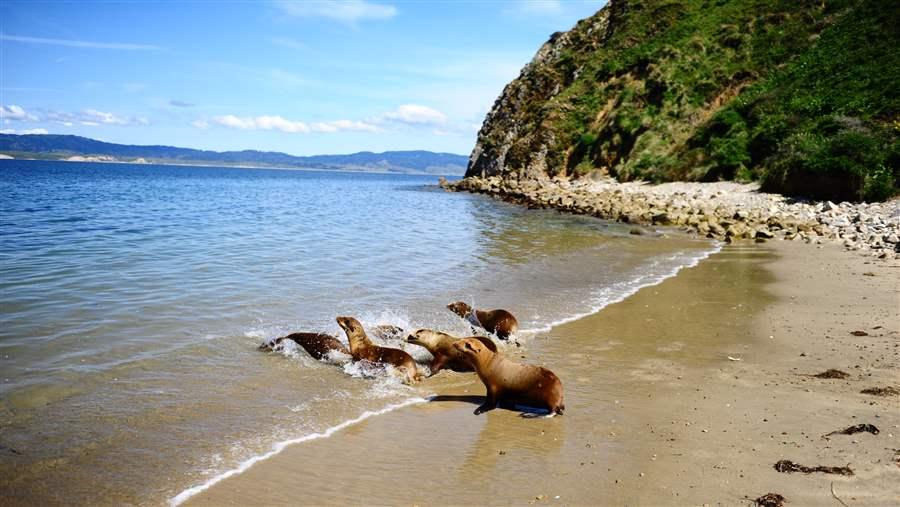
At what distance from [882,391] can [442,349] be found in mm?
4941

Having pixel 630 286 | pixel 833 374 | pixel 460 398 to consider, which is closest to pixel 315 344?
pixel 460 398

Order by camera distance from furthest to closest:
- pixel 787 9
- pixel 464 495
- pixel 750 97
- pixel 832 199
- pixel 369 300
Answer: pixel 787 9 → pixel 750 97 → pixel 832 199 → pixel 369 300 → pixel 464 495

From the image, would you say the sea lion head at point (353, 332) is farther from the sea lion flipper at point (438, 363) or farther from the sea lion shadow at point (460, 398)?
the sea lion shadow at point (460, 398)

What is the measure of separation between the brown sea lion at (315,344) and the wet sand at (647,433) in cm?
149

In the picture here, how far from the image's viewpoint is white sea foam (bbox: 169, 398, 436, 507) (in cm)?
495

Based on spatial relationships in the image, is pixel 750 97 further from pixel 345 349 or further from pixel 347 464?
pixel 347 464

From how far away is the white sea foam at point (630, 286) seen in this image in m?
10.9

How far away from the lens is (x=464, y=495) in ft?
16.1

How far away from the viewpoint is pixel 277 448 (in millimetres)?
5816

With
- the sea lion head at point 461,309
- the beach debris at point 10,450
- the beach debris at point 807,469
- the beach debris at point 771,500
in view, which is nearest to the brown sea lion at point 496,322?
the sea lion head at point 461,309

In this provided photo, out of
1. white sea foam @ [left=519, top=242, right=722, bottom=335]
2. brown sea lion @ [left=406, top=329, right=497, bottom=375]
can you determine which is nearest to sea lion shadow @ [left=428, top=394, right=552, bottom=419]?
brown sea lion @ [left=406, top=329, right=497, bottom=375]

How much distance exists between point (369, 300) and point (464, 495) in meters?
7.77

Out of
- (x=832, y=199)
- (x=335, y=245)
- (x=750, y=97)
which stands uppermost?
(x=750, y=97)

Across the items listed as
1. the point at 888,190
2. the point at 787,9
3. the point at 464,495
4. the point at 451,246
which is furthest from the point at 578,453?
the point at 787,9
